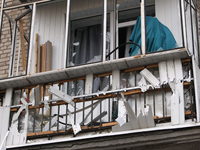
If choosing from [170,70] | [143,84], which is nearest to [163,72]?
[170,70]

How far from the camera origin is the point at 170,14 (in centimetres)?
701

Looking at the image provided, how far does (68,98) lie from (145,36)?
1429 mm

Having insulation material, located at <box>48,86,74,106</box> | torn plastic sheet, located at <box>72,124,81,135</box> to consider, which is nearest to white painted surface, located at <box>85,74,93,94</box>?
insulation material, located at <box>48,86,74,106</box>

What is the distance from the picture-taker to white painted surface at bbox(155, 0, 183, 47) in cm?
683

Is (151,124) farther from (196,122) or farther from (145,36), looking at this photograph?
(145,36)

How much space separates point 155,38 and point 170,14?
107cm

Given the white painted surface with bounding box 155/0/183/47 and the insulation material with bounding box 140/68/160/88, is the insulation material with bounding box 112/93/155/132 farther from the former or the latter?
the white painted surface with bounding box 155/0/183/47

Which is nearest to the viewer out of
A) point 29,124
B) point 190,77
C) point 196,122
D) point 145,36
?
point 196,122

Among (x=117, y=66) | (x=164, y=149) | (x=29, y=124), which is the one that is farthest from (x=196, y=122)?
(x=29, y=124)

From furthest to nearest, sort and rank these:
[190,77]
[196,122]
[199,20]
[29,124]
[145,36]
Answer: [199,20], [29,124], [145,36], [190,77], [196,122]

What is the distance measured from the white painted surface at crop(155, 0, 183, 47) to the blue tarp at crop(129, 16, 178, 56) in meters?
0.47

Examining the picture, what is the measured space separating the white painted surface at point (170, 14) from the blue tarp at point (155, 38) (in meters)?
0.47

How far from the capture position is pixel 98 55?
7.54m

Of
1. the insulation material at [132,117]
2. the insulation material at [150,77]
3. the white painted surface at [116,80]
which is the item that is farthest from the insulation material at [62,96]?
the insulation material at [150,77]
